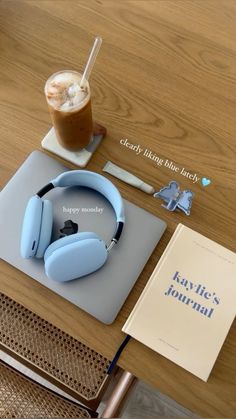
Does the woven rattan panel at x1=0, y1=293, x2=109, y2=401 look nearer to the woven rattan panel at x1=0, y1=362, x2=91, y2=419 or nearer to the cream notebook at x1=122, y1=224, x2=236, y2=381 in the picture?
the woven rattan panel at x1=0, y1=362, x2=91, y2=419

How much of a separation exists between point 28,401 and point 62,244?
442mm

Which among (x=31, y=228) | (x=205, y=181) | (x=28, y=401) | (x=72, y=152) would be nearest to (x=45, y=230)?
(x=31, y=228)

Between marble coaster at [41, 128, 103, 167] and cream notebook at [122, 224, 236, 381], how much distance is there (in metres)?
0.21

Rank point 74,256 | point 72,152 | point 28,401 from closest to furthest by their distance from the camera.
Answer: point 74,256 → point 72,152 → point 28,401

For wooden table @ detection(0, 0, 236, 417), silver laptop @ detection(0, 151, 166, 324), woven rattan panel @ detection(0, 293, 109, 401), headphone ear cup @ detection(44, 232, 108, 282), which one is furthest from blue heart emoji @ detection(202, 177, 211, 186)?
woven rattan panel @ detection(0, 293, 109, 401)

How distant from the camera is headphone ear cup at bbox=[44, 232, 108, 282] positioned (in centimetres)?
61

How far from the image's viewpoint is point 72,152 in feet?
2.42

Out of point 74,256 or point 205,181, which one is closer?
point 74,256

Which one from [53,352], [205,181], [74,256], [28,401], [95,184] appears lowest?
[28,401]

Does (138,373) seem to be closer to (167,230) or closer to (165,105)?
(167,230)

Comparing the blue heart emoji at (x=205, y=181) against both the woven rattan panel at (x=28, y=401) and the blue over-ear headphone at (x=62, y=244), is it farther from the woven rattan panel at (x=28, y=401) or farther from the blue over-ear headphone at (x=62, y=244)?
the woven rattan panel at (x=28, y=401)

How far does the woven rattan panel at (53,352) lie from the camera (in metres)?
0.87

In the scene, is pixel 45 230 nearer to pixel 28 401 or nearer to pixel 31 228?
pixel 31 228

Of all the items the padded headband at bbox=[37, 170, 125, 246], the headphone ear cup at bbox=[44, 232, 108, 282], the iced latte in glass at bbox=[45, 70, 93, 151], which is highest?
the iced latte in glass at bbox=[45, 70, 93, 151]
